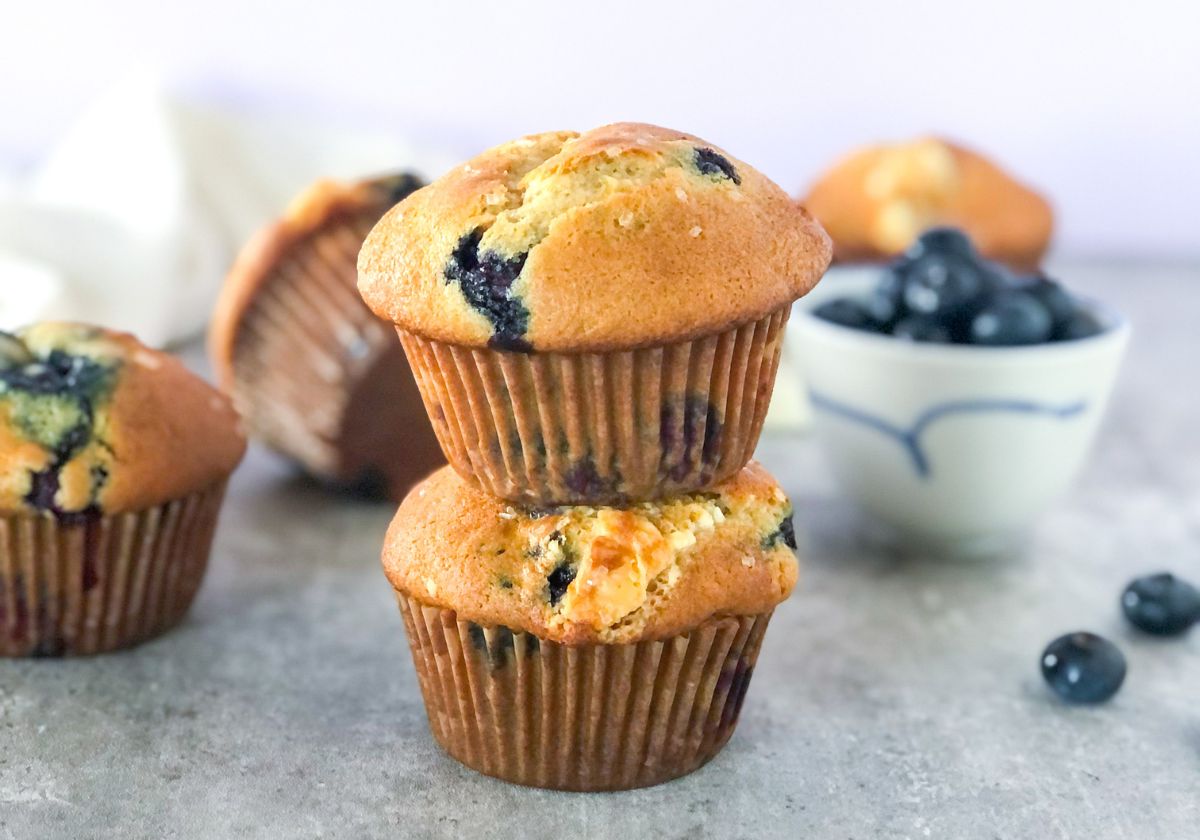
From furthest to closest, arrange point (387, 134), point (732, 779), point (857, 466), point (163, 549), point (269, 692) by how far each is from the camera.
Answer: point (387, 134)
point (857, 466)
point (163, 549)
point (269, 692)
point (732, 779)

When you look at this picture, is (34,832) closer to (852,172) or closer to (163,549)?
(163,549)

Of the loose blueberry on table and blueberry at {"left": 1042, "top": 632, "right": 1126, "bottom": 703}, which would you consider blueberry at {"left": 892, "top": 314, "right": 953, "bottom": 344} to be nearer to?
the loose blueberry on table

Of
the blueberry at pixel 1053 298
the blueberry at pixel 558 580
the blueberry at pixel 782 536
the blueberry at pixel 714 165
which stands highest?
the blueberry at pixel 714 165

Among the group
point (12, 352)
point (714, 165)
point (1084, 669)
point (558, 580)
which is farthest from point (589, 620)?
point (12, 352)

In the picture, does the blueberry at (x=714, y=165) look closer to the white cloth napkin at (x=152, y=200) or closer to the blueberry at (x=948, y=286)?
the blueberry at (x=948, y=286)

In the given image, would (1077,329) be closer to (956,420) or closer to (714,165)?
(956,420)

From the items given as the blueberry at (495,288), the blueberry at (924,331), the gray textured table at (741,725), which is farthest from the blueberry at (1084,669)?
the blueberry at (495,288)

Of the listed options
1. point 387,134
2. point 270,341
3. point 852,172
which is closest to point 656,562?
point 270,341
